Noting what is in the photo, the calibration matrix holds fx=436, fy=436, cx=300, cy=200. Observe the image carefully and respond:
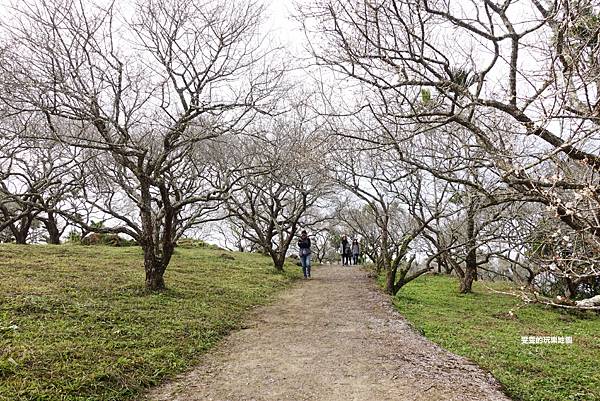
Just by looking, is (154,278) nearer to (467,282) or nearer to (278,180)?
(278,180)

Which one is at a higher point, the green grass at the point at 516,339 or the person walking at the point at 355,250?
the person walking at the point at 355,250

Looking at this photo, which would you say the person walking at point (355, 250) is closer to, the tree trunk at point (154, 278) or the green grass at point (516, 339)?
the green grass at point (516, 339)

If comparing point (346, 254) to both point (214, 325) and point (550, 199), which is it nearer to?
point (214, 325)

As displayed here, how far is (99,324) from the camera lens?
6113 mm

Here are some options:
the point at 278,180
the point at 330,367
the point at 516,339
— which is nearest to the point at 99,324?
the point at 330,367

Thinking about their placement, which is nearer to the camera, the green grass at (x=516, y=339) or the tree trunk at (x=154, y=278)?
the green grass at (x=516, y=339)

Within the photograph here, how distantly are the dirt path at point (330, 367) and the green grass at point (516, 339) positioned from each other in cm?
40

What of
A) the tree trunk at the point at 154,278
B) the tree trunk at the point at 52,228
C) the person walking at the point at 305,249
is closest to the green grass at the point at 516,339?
the person walking at the point at 305,249

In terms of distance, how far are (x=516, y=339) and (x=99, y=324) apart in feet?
22.3

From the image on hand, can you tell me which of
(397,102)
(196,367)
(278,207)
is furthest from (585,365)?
(278,207)

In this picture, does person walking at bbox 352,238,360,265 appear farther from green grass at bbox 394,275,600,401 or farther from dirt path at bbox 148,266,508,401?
dirt path at bbox 148,266,508,401

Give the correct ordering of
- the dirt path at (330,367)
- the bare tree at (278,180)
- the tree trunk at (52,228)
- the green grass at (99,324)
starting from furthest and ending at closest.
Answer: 1. the tree trunk at (52,228)
2. the bare tree at (278,180)
3. the dirt path at (330,367)
4. the green grass at (99,324)

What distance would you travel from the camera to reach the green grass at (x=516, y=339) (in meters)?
5.02

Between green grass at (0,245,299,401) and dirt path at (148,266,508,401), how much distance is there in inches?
16.7
